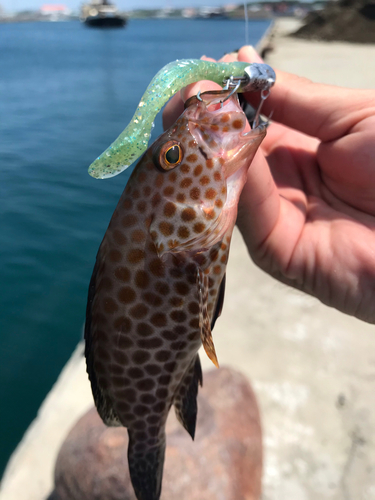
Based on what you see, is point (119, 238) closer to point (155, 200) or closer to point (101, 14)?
point (155, 200)

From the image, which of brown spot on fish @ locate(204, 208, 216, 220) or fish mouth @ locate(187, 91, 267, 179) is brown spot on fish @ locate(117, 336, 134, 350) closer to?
brown spot on fish @ locate(204, 208, 216, 220)

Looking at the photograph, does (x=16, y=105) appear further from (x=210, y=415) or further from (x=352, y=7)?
(x=352, y=7)

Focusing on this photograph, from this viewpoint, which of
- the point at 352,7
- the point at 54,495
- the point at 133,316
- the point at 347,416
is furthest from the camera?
the point at 352,7

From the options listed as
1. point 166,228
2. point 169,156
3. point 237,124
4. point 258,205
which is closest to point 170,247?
point 166,228

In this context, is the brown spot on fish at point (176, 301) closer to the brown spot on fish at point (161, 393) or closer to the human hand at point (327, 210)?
the brown spot on fish at point (161, 393)

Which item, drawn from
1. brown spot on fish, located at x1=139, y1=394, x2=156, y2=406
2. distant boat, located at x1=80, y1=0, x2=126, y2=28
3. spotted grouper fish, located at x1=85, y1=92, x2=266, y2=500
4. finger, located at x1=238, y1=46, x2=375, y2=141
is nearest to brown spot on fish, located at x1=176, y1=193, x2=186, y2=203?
spotted grouper fish, located at x1=85, y1=92, x2=266, y2=500

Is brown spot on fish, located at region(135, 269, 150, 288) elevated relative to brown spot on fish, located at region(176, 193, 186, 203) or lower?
lower

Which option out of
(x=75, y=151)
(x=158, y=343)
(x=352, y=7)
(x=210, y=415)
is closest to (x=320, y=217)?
(x=158, y=343)
